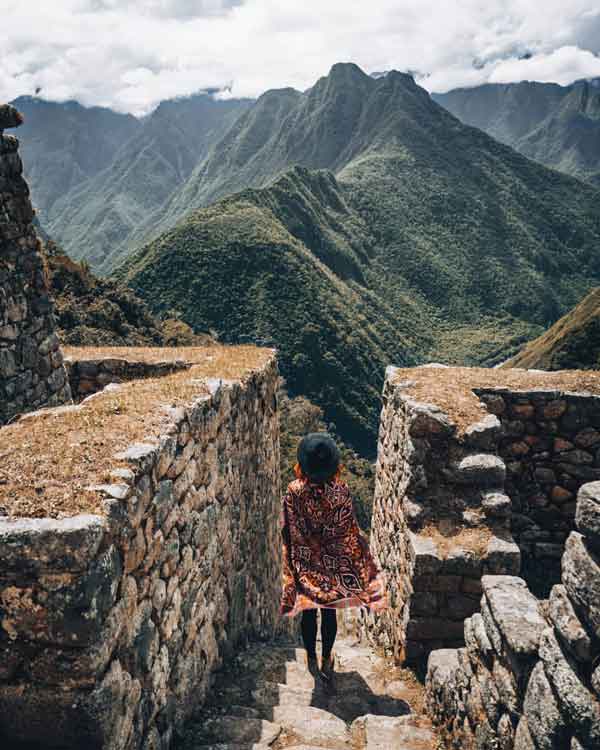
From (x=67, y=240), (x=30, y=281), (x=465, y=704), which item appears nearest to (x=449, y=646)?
(x=465, y=704)

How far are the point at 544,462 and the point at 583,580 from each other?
570cm

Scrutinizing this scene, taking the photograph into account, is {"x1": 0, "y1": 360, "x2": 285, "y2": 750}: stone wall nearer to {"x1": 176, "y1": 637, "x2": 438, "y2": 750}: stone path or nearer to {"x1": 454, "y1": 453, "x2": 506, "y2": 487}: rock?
{"x1": 176, "y1": 637, "x2": 438, "y2": 750}: stone path

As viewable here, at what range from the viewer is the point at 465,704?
3592 mm

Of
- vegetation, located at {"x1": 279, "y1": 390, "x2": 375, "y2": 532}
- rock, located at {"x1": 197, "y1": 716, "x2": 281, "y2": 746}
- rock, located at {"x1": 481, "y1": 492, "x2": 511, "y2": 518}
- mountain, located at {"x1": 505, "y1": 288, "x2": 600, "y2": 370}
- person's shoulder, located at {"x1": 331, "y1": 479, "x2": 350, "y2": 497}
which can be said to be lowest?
vegetation, located at {"x1": 279, "y1": 390, "x2": 375, "y2": 532}

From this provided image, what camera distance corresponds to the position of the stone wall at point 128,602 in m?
2.46

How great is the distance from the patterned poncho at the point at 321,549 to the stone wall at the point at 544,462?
11.6 ft

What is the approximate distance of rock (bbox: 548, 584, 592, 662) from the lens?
90.0 inches

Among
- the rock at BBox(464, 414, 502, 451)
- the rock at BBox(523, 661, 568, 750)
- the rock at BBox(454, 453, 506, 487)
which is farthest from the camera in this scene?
the rock at BBox(464, 414, 502, 451)

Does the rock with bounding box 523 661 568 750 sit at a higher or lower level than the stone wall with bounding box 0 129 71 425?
lower

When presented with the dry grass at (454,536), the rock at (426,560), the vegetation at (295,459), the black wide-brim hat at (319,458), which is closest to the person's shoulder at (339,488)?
the black wide-brim hat at (319,458)

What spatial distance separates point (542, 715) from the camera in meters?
2.50

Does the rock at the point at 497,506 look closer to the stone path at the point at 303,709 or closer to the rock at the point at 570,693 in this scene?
the stone path at the point at 303,709

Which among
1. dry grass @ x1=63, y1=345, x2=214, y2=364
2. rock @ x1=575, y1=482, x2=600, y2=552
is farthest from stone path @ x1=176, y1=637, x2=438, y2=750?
dry grass @ x1=63, y1=345, x2=214, y2=364

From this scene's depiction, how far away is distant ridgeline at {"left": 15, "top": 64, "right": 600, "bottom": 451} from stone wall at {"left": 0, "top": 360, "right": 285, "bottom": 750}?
5485 cm
